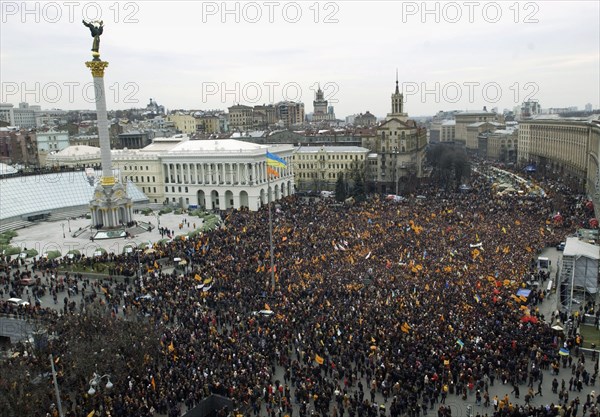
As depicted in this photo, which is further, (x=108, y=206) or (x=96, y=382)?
(x=108, y=206)

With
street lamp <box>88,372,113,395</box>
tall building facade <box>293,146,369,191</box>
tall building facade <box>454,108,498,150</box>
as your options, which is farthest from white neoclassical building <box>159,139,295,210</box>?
tall building facade <box>454,108,498,150</box>

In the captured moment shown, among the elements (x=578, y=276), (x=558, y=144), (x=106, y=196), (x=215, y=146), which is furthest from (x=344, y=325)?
(x=558, y=144)

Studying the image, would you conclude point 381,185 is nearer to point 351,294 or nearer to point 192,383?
point 351,294

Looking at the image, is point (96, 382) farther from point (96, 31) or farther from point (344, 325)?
point (96, 31)

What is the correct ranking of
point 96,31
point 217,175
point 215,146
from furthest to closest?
point 215,146
point 217,175
point 96,31

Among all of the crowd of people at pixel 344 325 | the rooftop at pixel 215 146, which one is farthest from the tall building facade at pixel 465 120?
the crowd of people at pixel 344 325

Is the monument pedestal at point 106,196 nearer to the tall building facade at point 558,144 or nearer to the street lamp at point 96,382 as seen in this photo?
the street lamp at point 96,382

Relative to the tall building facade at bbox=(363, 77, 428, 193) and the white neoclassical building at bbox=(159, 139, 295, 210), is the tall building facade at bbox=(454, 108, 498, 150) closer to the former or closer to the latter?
the tall building facade at bbox=(363, 77, 428, 193)
